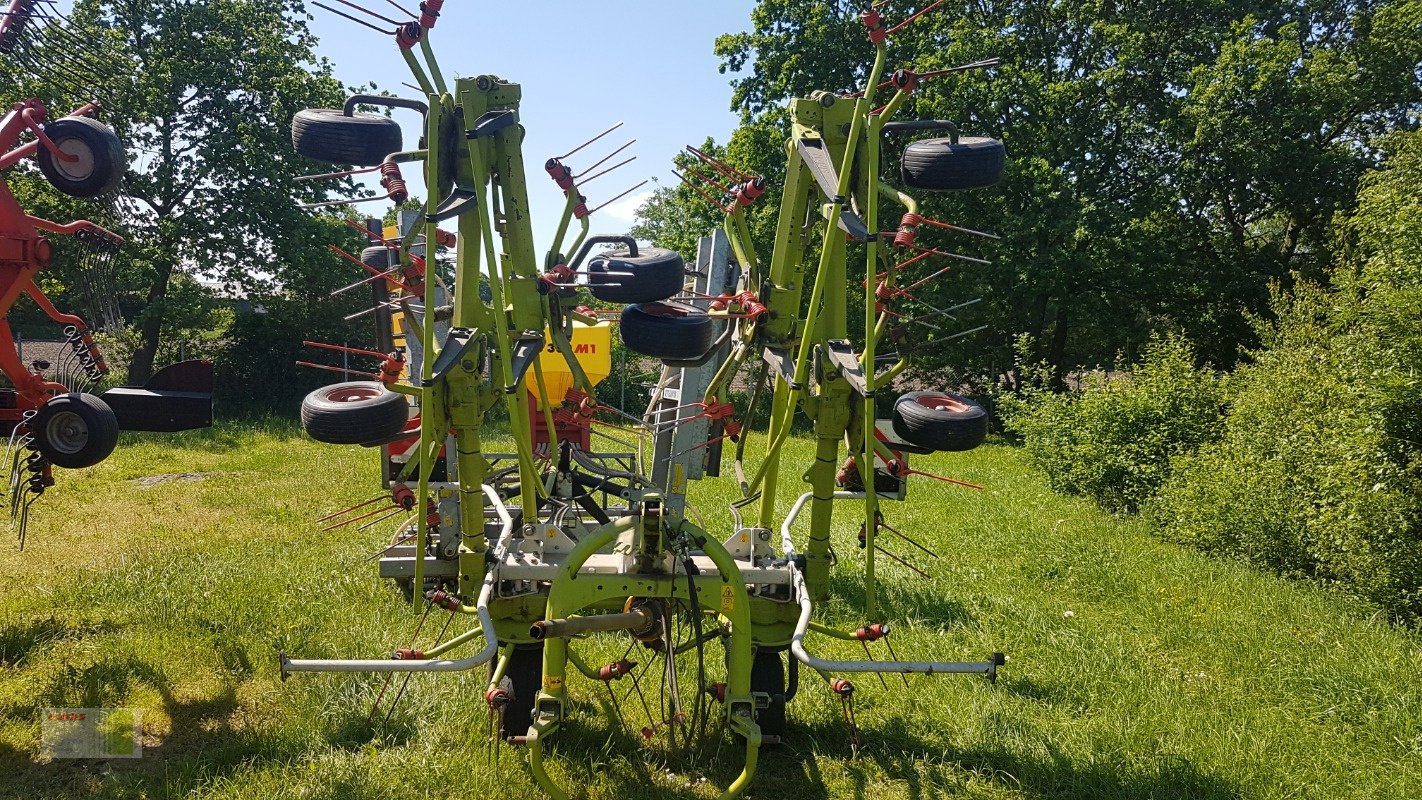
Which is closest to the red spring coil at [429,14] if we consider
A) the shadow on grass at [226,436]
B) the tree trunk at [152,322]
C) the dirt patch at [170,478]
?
the dirt patch at [170,478]

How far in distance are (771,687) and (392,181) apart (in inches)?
132

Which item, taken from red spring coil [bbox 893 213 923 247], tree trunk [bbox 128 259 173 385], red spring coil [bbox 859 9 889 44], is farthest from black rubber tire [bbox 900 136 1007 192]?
tree trunk [bbox 128 259 173 385]

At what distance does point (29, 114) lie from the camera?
5254 millimetres

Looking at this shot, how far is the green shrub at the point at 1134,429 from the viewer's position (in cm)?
1145

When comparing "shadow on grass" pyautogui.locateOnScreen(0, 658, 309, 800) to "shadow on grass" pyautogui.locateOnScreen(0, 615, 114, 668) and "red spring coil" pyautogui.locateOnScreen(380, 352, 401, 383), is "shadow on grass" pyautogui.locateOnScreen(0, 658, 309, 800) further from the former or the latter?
"red spring coil" pyautogui.locateOnScreen(380, 352, 401, 383)

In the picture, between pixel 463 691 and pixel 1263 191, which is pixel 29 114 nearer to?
pixel 463 691

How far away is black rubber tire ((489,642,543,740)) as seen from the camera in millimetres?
4617

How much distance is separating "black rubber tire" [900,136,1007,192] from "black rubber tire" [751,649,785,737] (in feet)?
8.87

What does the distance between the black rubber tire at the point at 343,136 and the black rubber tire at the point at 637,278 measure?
3.85 feet

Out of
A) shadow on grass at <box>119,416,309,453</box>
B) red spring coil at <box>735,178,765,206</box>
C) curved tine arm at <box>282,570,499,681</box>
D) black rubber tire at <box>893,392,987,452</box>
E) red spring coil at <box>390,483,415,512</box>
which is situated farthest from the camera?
shadow on grass at <box>119,416,309,453</box>

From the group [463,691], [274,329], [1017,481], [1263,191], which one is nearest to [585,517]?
[463,691]

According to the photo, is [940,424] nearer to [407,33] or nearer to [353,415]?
[353,415]

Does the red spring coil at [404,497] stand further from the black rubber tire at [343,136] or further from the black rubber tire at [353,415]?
the black rubber tire at [343,136]

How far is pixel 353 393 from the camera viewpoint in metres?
4.54
